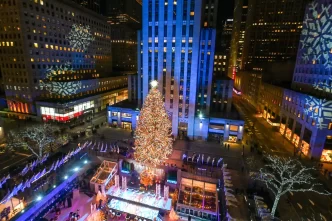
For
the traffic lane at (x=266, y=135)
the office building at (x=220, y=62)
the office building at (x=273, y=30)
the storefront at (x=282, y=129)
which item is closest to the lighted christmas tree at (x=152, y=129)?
the traffic lane at (x=266, y=135)

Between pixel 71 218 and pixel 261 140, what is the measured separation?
42.6 metres

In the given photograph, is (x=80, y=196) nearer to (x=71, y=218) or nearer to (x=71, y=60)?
(x=71, y=218)

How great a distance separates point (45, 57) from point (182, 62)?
138 ft

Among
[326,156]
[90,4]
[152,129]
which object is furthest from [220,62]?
[90,4]

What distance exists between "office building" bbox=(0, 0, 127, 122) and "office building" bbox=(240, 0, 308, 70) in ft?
267

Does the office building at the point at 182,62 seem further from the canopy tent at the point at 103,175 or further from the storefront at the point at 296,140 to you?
the canopy tent at the point at 103,175

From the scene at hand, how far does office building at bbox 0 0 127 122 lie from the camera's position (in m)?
50.0

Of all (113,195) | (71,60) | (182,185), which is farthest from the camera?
(71,60)

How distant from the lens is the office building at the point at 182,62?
136ft

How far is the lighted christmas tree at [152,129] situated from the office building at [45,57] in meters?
37.0

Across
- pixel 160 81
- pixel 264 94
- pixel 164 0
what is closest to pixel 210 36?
pixel 164 0

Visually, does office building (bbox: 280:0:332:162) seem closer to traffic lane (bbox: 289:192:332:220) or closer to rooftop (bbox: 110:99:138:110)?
traffic lane (bbox: 289:192:332:220)

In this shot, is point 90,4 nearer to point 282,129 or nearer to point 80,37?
point 80,37

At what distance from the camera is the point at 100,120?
58406mm
